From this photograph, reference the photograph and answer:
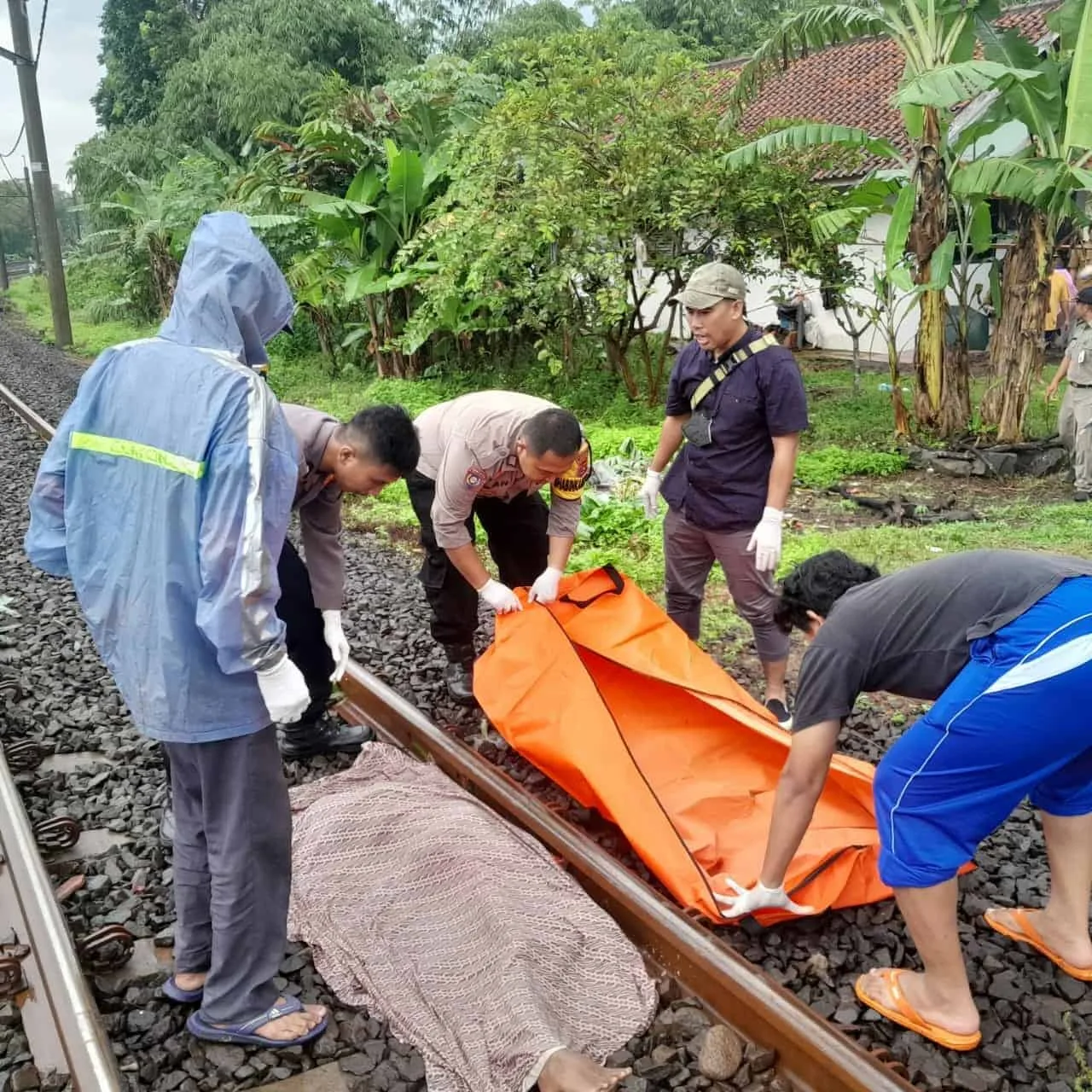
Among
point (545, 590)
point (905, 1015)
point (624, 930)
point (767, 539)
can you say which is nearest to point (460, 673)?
point (545, 590)

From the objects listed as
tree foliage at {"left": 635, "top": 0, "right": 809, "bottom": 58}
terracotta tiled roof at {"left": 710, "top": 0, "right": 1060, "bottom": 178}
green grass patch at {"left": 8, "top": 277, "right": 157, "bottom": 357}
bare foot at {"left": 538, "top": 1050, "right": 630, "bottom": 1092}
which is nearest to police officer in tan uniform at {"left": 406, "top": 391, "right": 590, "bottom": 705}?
bare foot at {"left": 538, "top": 1050, "right": 630, "bottom": 1092}

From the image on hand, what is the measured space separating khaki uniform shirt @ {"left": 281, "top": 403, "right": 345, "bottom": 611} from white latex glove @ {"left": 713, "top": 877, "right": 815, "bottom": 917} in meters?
1.84

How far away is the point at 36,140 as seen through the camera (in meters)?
21.9

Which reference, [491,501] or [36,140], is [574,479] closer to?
[491,501]

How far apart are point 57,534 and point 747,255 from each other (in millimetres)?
10137

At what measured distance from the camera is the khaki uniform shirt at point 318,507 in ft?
11.3

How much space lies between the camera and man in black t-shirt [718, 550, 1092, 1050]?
7.79ft

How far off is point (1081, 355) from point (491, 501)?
644cm

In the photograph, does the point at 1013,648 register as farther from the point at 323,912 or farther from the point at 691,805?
the point at 323,912

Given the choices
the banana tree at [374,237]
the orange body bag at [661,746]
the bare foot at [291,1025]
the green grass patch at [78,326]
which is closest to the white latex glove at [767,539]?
the orange body bag at [661,746]

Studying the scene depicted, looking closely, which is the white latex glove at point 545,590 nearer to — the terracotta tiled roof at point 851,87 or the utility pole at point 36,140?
the terracotta tiled roof at point 851,87

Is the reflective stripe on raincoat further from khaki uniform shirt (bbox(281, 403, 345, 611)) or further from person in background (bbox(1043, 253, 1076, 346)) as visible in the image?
person in background (bbox(1043, 253, 1076, 346))

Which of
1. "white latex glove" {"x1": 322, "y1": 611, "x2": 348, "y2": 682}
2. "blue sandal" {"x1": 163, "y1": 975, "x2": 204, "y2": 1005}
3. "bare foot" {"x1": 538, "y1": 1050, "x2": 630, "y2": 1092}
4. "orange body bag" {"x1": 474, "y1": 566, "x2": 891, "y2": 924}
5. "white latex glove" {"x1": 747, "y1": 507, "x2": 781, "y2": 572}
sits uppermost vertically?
"white latex glove" {"x1": 747, "y1": 507, "x2": 781, "y2": 572}

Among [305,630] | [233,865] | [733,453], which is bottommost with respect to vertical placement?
[233,865]
